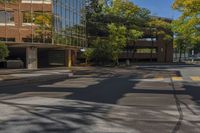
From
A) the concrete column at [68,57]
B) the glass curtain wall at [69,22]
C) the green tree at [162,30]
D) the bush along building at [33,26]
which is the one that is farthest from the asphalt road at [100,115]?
the green tree at [162,30]

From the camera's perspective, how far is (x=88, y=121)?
966cm

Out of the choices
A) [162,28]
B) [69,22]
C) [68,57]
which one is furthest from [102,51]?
[162,28]

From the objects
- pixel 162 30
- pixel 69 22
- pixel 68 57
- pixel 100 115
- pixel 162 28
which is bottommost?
pixel 100 115

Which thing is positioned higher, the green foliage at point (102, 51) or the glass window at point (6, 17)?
the glass window at point (6, 17)

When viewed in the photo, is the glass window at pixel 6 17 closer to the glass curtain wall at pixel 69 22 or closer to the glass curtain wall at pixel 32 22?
the glass curtain wall at pixel 32 22

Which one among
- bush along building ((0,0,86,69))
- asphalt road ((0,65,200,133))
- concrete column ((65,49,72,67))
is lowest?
asphalt road ((0,65,200,133))

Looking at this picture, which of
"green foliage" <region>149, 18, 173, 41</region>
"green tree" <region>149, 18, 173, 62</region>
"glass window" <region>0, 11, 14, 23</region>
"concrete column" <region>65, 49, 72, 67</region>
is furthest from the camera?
"green tree" <region>149, 18, 173, 62</region>

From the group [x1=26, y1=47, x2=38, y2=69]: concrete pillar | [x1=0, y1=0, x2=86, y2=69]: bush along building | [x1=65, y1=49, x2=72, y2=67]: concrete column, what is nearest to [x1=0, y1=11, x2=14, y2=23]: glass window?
[x1=0, y1=0, x2=86, y2=69]: bush along building

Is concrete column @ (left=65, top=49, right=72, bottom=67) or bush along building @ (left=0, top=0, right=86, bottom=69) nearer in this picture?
bush along building @ (left=0, top=0, right=86, bottom=69)

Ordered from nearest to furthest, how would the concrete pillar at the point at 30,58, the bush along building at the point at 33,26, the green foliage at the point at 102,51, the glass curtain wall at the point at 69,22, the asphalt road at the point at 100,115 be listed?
the asphalt road at the point at 100,115 → the bush along building at the point at 33,26 → the concrete pillar at the point at 30,58 → the glass curtain wall at the point at 69,22 → the green foliage at the point at 102,51

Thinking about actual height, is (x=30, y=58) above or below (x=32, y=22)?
below

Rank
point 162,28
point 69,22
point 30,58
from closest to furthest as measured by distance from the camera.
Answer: point 30,58, point 69,22, point 162,28

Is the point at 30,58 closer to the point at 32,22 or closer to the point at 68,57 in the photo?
the point at 32,22

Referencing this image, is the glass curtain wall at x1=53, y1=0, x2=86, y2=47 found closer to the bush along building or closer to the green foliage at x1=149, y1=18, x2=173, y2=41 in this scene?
the bush along building
